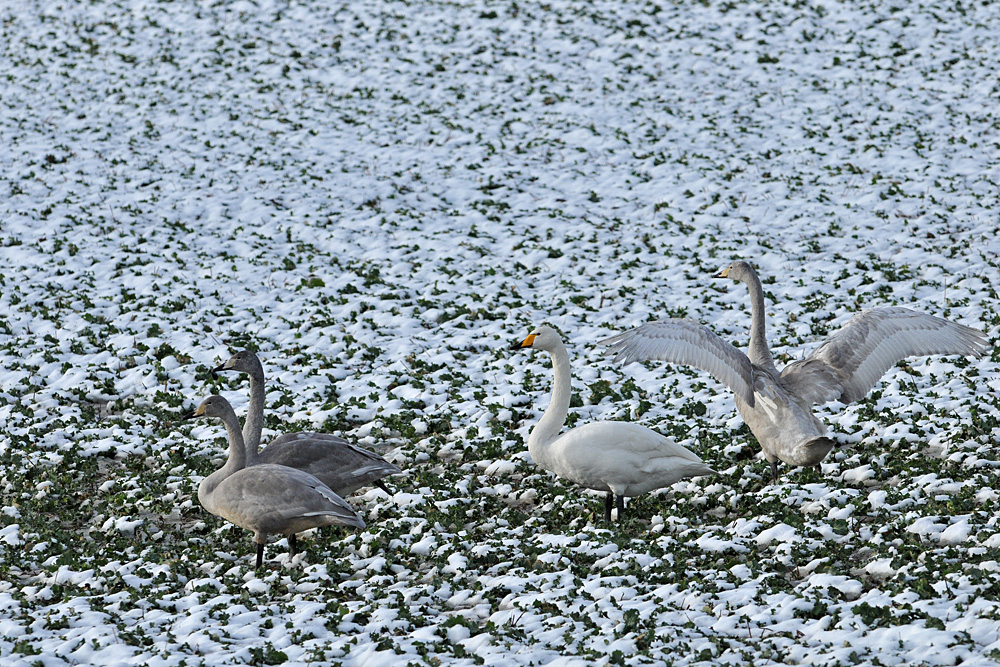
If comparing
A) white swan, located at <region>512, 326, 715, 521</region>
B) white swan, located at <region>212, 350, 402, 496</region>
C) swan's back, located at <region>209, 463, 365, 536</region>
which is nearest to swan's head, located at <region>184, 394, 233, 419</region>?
white swan, located at <region>212, 350, 402, 496</region>

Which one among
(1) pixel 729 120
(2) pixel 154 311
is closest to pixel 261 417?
(2) pixel 154 311

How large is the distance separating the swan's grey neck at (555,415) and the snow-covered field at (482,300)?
0.58 metres

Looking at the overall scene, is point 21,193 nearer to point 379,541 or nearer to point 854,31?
point 379,541

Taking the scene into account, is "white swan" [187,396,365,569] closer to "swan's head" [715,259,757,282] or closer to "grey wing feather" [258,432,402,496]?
"grey wing feather" [258,432,402,496]

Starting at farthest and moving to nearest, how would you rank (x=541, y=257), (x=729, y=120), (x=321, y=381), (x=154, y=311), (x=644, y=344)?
(x=729, y=120), (x=541, y=257), (x=154, y=311), (x=321, y=381), (x=644, y=344)

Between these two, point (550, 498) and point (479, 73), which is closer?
point (550, 498)

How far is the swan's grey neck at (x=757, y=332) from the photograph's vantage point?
9.17m

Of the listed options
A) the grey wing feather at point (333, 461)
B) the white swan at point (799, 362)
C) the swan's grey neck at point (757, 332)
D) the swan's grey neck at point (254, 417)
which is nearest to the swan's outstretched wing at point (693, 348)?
the white swan at point (799, 362)

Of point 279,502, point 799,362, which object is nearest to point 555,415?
point 799,362

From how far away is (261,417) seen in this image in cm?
906

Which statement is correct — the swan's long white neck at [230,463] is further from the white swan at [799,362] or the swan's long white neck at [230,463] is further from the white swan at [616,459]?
the white swan at [799,362]

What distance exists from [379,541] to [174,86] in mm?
17079

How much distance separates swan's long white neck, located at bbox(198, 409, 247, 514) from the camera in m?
8.17

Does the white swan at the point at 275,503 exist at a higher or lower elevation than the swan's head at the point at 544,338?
lower
